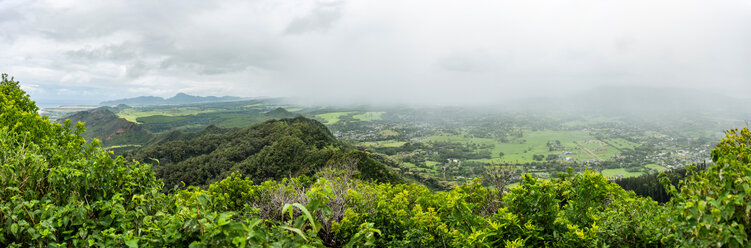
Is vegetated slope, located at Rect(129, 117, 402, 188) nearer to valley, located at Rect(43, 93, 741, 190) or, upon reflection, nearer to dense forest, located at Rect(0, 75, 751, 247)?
valley, located at Rect(43, 93, 741, 190)

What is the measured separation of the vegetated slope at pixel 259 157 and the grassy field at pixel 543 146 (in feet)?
164

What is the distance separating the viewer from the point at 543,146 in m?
112

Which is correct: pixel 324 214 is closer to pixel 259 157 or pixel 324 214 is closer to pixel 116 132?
pixel 259 157

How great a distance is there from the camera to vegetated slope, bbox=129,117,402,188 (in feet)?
128

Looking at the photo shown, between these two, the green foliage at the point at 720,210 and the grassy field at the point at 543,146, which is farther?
the grassy field at the point at 543,146

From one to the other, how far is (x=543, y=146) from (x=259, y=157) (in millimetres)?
106305

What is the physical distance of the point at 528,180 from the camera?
526cm

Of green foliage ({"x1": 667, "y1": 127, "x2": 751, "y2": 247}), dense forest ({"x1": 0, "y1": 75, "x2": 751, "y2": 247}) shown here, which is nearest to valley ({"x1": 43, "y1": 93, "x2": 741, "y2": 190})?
dense forest ({"x1": 0, "y1": 75, "x2": 751, "y2": 247})

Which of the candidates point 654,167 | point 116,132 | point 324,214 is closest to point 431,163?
point 654,167

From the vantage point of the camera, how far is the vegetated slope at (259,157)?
128ft

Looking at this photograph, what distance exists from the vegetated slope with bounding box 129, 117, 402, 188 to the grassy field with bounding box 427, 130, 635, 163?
164ft

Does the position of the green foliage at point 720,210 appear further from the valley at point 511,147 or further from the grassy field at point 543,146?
the grassy field at point 543,146

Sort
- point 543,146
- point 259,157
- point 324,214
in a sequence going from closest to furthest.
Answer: point 324,214 → point 259,157 → point 543,146

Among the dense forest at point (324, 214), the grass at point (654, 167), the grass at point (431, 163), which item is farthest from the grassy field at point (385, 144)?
the dense forest at point (324, 214)
